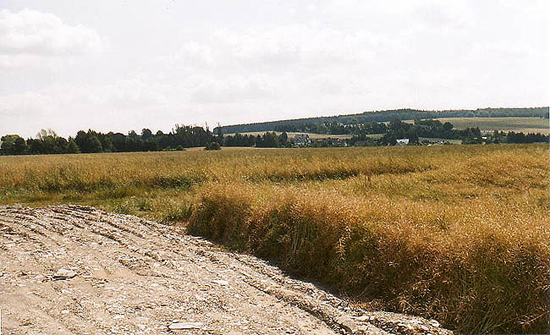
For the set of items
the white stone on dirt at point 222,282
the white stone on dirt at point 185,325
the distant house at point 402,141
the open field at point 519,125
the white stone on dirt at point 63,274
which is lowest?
the distant house at point 402,141

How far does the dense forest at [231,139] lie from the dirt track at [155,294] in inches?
1975

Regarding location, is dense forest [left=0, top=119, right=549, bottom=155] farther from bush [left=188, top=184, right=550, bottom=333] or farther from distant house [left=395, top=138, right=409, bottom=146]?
bush [left=188, top=184, right=550, bottom=333]

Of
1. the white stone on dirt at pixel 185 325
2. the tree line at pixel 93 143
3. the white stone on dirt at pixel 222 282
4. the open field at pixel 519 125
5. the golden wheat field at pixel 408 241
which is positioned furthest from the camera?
the tree line at pixel 93 143

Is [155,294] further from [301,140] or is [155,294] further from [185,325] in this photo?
[301,140]

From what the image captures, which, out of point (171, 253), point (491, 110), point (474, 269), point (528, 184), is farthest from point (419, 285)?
point (491, 110)

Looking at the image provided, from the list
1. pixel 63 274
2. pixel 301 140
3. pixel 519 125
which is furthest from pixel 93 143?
pixel 63 274

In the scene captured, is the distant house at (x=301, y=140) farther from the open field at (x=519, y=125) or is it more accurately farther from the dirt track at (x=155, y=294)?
the dirt track at (x=155, y=294)

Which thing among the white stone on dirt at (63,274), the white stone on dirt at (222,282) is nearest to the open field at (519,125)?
the white stone on dirt at (222,282)

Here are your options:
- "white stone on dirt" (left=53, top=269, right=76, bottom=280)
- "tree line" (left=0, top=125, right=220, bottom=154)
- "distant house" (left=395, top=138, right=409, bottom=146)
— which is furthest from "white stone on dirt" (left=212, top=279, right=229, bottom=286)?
"tree line" (left=0, top=125, right=220, bottom=154)

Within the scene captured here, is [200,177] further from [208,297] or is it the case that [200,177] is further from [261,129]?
[261,129]

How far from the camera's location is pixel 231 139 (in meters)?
86.0

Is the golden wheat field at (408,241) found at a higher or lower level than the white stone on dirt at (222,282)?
higher

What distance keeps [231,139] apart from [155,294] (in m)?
80.4

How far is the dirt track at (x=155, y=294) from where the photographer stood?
5148 millimetres
